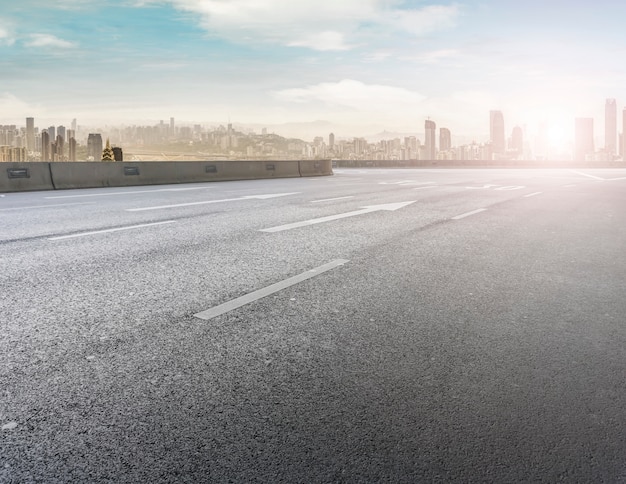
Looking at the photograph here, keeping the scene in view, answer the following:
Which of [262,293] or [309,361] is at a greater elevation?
[262,293]

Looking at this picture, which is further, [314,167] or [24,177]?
[314,167]

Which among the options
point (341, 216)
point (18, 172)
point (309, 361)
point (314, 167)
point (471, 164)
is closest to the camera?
point (309, 361)

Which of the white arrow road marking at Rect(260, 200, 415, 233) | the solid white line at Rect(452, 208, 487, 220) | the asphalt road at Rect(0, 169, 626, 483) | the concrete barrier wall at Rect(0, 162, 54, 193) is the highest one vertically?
the concrete barrier wall at Rect(0, 162, 54, 193)

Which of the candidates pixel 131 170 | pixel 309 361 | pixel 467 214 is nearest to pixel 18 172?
pixel 131 170

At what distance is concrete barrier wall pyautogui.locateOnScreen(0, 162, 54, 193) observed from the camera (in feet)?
57.7

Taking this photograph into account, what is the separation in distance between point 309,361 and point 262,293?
1.66m

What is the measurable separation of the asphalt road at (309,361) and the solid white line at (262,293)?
30 millimetres

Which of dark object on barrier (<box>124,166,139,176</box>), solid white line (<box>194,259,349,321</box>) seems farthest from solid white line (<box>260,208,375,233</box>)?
dark object on barrier (<box>124,166,139,176</box>)

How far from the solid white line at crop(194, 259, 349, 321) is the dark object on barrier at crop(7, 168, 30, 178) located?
14.4m

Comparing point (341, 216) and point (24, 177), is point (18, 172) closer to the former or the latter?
point (24, 177)

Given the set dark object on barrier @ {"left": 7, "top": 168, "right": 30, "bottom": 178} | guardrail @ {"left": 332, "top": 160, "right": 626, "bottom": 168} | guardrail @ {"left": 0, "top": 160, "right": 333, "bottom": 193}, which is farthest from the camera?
guardrail @ {"left": 332, "top": 160, "right": 626, "bottom": 168}

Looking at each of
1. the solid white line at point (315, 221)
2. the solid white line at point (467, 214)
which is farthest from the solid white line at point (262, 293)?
the solid white line at point (467, 214)

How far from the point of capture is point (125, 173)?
21.0 metres

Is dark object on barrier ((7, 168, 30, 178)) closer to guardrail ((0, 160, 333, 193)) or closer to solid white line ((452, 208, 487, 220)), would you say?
guardrail ((0, 160, 333, 193))
